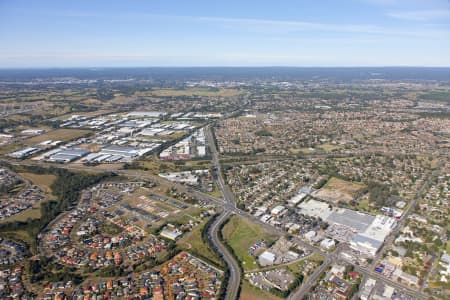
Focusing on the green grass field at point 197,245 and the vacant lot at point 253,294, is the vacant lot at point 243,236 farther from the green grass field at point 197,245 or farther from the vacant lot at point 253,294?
the vacant lot at point 253,294

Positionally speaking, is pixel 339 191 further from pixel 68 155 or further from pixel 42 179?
pixel 68 155

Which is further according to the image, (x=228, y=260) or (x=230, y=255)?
(x=230, y=255)

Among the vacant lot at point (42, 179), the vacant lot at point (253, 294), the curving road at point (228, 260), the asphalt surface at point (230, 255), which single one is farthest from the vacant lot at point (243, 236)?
the vacant lot at point (42, 179)

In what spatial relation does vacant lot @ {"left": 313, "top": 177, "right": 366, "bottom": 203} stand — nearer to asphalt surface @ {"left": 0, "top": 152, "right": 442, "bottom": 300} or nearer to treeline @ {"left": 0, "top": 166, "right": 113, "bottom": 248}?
asphalt surface @ {"left": 0, "top": 152, "right": 442, "bottom": 300}

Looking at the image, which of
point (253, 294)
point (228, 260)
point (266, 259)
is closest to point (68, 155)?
point (228, 260)

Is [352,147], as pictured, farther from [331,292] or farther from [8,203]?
[8,203]

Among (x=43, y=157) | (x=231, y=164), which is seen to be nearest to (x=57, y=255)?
(x=231, y=164)
